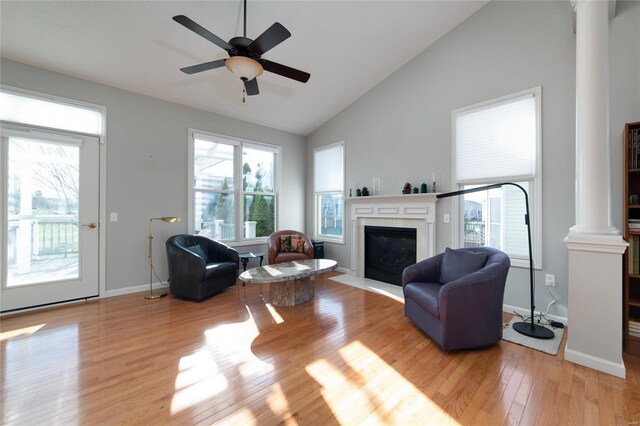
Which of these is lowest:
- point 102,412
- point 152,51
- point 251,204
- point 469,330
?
point 102,412

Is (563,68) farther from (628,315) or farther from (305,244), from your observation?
(305,244)

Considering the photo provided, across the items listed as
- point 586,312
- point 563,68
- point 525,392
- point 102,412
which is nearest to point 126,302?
point 102,412

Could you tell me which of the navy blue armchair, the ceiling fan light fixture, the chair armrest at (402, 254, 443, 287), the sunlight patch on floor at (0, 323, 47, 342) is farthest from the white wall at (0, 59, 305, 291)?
the navy blue armchair

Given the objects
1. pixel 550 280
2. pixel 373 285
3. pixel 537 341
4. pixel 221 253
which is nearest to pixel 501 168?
pixel 550 280

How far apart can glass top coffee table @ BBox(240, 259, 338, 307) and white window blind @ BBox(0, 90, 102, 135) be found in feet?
10.1

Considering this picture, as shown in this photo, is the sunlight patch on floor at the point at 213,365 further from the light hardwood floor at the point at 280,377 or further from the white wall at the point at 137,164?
the white wall at the point at 137,164

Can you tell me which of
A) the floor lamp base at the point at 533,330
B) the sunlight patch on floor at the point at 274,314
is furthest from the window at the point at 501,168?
the sunlight patch on floor at the point at 274,314

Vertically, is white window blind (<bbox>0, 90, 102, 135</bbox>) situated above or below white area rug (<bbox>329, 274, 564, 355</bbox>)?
above

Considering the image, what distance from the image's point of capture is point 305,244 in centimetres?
490

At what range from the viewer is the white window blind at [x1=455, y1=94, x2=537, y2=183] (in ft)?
10.4

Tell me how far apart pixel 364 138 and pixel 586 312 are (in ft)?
12.5

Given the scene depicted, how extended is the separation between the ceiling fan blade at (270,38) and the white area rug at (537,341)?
3418 millimetres

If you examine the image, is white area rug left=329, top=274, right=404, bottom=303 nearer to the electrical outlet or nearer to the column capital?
the electrical outlet

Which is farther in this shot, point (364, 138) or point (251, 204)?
point (251, 204)
